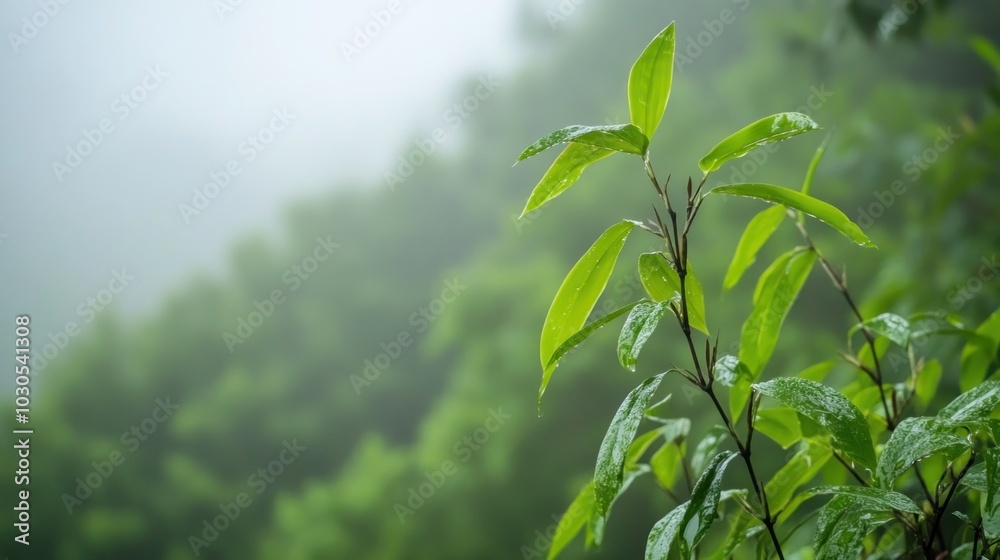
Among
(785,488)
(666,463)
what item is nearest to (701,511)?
(785,488)

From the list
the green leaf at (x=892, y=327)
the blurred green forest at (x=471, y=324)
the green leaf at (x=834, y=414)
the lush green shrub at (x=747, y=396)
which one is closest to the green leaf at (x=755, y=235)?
the lush green shrub at (x=747, y=396)

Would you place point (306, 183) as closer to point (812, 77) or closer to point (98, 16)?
point (98, 16)

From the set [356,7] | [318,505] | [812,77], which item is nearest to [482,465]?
[318,505]

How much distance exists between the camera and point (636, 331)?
46 cm

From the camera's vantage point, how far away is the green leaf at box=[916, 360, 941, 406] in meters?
0.75

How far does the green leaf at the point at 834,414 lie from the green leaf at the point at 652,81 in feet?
0.60

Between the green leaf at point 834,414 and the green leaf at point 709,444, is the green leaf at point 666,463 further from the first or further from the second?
the green leaf at point 834,414

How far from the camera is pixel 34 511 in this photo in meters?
1.75

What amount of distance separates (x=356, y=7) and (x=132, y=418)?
118 centimetres

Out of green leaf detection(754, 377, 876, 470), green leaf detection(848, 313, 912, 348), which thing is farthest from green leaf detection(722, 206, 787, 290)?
green leaf detection(754, 377, 876, 470)

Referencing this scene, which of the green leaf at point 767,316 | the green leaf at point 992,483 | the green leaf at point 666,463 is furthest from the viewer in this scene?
the green leaf at point 666,463

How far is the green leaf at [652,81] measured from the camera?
0.50 meters

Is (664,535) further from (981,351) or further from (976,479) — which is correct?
(981,351)

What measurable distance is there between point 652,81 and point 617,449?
24cm
